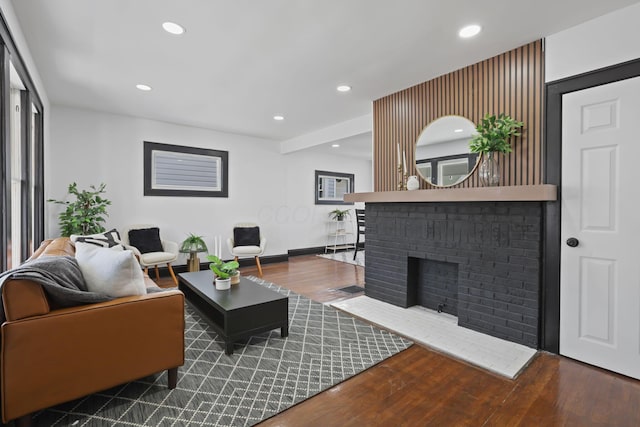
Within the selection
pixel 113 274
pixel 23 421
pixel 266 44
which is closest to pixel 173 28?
pixel 266 44

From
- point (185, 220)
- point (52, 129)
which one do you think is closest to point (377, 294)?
point (185, 220)

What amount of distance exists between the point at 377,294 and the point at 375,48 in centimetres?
261

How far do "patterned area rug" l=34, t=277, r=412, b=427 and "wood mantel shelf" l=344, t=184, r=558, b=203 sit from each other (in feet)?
4.34

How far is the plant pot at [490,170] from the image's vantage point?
2658 mm

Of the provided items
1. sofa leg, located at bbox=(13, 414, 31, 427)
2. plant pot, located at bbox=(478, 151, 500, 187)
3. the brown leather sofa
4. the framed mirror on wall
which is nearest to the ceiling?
plant pot, located at bbox=(478, 151, 500, 187)

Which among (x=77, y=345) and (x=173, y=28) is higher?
(x=173, y=28)

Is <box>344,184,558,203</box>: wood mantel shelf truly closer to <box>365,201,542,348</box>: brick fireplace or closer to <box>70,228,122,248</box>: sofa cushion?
<box>365,201,542,348</box>: brick fireplace

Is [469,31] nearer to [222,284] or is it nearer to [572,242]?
[572,242]

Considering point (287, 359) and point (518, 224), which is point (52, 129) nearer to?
point (287, 359)

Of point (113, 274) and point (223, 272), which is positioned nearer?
point (113, 274)

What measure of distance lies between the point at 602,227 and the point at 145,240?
16.7ft

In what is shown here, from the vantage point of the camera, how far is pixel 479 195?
262 centimetres

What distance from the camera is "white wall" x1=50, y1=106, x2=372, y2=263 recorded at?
4262 mm

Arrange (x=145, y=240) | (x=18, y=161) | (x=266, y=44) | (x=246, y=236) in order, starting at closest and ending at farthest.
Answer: (x=266, y=44) → (x=18, y=161) → (x=145, y=240) → (x=246, y=236)
